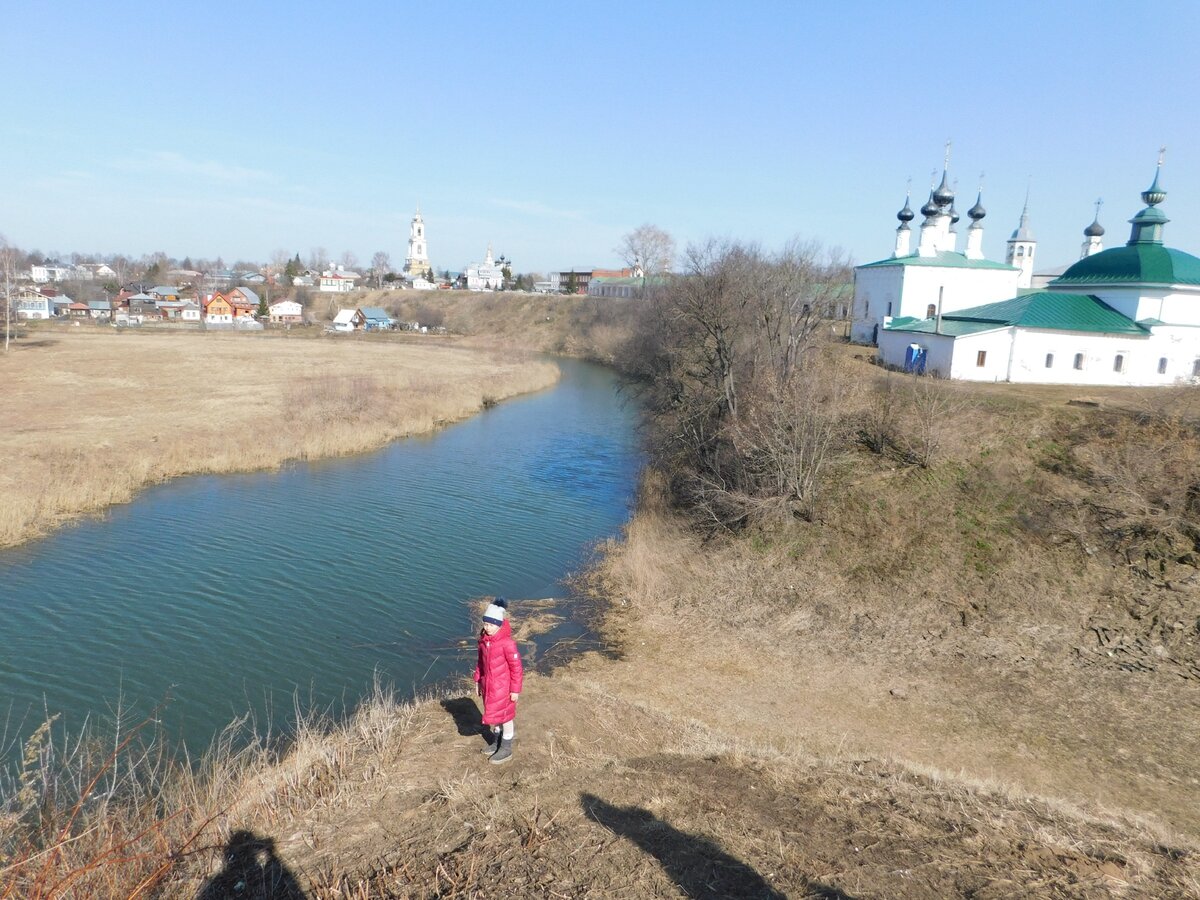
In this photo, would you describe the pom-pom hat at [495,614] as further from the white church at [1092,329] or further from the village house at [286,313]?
the village house at [286,313]

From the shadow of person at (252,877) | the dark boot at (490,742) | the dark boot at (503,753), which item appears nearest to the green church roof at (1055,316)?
the dark boot at (490,742)

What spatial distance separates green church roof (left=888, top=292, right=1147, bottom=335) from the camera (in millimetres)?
30125

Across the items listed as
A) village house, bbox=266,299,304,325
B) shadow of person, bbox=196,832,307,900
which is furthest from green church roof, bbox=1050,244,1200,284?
village house, bbox=266,299,304,325

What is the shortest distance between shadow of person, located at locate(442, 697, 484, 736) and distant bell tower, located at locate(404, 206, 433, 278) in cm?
16910

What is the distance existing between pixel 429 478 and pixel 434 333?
72.2 metres

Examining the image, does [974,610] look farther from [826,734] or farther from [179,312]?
[179,312]

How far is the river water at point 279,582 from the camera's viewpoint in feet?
44.8

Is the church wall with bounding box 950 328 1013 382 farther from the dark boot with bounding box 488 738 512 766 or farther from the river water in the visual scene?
the dark boot with bounding box 488 738 512 766

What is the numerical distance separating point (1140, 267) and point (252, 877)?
38.1 metres

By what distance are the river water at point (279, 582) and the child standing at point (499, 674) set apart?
5.86 metres

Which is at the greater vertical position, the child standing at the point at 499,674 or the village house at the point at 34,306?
the village house at the point at 34,306

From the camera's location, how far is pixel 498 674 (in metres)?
8.66

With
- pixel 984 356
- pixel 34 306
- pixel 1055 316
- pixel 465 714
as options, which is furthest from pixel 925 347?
pixel 34 306

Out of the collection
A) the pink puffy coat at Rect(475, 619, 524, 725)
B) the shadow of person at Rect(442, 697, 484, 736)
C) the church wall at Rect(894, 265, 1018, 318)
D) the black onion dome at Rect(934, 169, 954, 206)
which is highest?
the black onion dome at Rect(934, 169, 954, 206)
